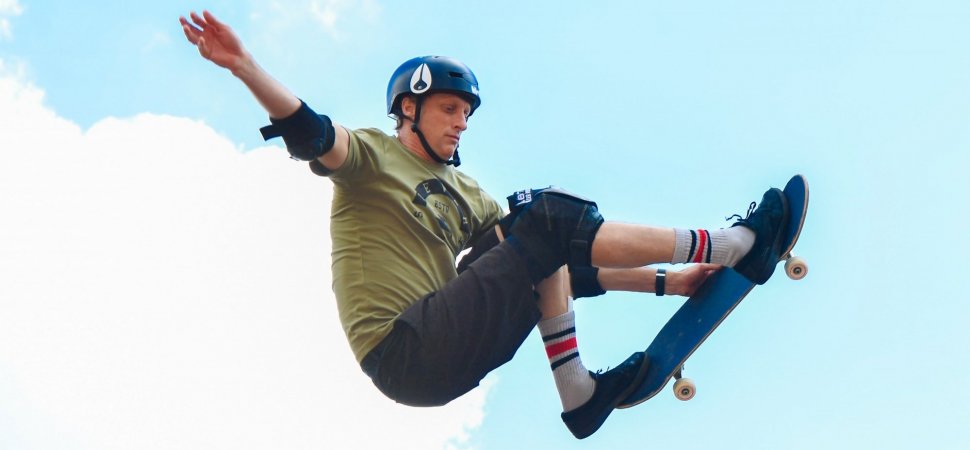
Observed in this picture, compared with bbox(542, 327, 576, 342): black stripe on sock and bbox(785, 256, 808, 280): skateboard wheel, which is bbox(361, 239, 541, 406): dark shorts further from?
bbox(785, 256, 808, 280): skateboard wheel

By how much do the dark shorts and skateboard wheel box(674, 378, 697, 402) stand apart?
3.98 feet

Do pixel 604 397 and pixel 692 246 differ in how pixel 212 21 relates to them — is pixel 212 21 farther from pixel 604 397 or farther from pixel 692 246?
pixel 604 397

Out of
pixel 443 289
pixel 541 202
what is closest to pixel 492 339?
pixel 443 289

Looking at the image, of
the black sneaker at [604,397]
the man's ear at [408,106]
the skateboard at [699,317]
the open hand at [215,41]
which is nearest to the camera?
the open hand at [215,41]

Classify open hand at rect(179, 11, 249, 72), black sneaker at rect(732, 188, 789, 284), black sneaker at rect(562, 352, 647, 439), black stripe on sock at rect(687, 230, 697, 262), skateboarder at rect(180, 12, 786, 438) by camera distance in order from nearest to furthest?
open hand at rect(179, 11, 249, 72), skateboarder at rect(180, 12, 786, 438), black stripe on sock at rect(687, 230, 697, 262), black sneaker at rect(732, 188, 789, 284), black sneaker at rect(562, 352, 647, 439)

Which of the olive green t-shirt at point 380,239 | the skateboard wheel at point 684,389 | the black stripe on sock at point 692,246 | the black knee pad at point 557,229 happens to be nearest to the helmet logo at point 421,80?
the olive green t-shirt at point 380,239

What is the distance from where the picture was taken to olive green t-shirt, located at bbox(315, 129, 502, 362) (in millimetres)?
6441

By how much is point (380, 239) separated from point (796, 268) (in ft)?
8.09

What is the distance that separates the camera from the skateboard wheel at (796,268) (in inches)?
265

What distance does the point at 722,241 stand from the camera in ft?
21.3

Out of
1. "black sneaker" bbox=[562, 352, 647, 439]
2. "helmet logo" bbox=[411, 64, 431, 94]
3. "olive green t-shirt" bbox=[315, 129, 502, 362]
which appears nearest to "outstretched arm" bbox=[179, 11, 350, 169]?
"olive green t-shirt" bbox=[315, 129, 502, 362]

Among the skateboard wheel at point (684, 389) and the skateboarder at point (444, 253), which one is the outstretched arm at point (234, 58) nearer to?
the skateboarder at point (444, 253)

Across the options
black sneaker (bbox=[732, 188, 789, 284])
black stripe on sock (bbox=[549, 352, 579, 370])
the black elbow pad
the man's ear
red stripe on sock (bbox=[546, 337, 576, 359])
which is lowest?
black stripe on sock (bbox=[549, 352, 579, 370])

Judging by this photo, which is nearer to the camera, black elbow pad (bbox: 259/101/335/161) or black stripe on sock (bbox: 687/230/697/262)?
black elbow pad (bbox: 259/101/335/161)
